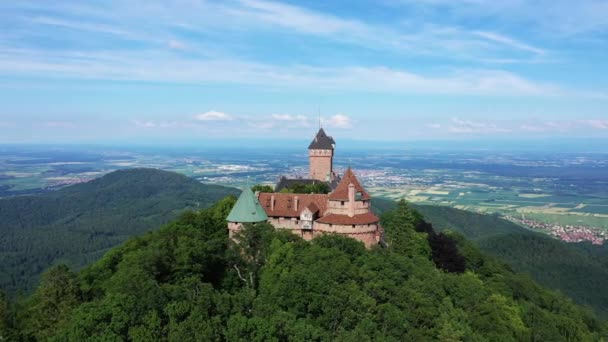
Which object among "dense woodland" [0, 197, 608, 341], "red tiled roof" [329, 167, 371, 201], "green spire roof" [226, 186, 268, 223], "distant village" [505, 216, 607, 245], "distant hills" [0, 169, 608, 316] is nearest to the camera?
"dense woodland" [0, 197, 608, 341]

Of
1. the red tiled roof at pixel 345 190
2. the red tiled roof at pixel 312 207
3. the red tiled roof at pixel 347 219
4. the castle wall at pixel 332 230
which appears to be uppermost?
the red tiled roof at pixel 345 190

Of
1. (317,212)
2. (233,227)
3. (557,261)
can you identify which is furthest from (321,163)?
(557,261)

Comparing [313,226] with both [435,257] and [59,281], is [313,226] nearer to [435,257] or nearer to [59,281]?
[435,257]

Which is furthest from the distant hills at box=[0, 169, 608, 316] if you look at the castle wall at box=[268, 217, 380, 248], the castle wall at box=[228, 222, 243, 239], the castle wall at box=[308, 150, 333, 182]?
the castle wall at box=[228, 222, 243, 239]

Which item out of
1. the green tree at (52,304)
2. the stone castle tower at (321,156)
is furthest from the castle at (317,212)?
the stone castle tower at (321,156)

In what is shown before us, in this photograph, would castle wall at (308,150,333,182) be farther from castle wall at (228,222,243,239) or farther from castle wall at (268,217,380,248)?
castle wall at (228,222,243,239)

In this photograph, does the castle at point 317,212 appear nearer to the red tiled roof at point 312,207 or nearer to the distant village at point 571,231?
the red tiled roof at point 312,207

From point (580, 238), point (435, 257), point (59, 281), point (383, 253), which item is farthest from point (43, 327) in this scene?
point (580, 238)
